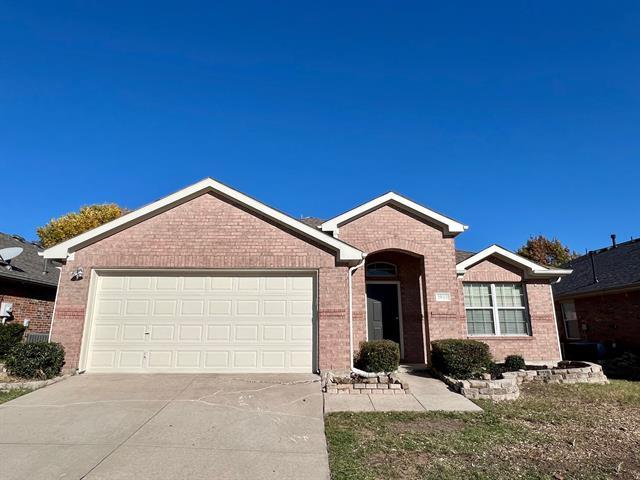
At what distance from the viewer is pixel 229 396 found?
7.66m

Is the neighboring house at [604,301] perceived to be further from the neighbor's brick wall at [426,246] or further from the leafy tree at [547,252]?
the leafy tree at [547,252]

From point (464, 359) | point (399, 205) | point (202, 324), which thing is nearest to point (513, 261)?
point (399, 205)

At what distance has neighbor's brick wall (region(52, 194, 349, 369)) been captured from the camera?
9469 mm

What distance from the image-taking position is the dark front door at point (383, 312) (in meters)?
12.5

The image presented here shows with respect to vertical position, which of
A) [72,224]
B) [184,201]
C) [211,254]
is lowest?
[211,254]

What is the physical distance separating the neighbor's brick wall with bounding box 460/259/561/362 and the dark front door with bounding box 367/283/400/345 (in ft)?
8.00

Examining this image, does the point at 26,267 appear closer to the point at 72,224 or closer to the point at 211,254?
the point at 211,254

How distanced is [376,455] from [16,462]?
446cm

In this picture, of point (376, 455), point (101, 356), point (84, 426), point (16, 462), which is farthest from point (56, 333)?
point (376, 455)

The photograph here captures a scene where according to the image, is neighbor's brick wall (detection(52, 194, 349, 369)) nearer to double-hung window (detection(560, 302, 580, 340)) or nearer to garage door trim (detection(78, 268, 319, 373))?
garage door trim (detection(78, 268, 319, 373))

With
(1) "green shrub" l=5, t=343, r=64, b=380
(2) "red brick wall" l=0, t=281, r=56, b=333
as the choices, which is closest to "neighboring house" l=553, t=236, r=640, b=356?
(1) "green shrub" l=5, t=343, r=64, b=380

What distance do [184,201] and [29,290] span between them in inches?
335

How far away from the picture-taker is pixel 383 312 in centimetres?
1273

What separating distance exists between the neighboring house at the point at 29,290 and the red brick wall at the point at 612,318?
20221mm
